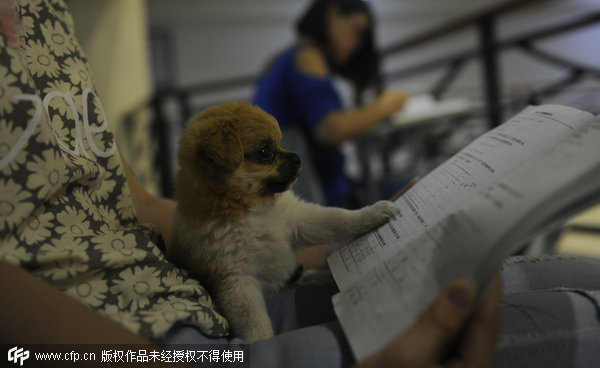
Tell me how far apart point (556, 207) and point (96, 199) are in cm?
73

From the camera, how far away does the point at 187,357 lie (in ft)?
2.11

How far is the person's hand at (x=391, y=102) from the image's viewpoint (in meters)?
1.92

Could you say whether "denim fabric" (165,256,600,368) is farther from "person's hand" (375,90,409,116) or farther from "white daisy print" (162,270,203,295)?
"person's hand" (375,90,409,116)

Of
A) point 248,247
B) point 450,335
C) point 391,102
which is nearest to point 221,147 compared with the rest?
point 248,247

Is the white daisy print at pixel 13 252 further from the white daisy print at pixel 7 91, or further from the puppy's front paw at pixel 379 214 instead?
the puppy's front paw at pixel 379 214

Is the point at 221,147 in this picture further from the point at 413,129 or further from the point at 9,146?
the point at 413,129

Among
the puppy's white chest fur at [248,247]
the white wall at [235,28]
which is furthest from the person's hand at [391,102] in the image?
the white wall at [235,28]

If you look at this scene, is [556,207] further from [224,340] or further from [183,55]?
[183,55]

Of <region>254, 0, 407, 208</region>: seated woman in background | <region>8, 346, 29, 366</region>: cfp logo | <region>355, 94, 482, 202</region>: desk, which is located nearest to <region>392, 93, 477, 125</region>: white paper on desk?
<region>355, 94, 482, 202</region>: desk

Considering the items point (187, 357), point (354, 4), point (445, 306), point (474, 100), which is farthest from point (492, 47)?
point (187, 357)

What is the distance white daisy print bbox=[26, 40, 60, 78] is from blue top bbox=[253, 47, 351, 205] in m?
0.83

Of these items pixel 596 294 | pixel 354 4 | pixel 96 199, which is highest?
pixel 354 4

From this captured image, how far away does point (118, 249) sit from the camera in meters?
0.72

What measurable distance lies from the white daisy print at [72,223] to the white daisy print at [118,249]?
3 cm
